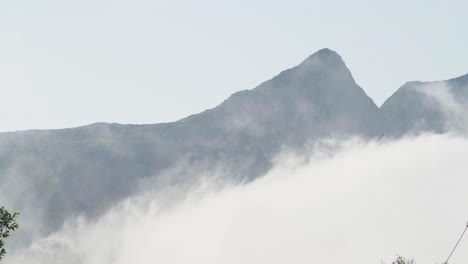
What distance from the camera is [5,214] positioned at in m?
35.7

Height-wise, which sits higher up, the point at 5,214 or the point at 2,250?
the point at 5,214

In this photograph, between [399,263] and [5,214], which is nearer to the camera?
[5,214]

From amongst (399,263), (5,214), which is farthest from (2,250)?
(399,263)

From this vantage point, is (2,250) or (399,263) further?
(399,263)

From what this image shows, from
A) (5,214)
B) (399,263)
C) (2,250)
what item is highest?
(5,214)

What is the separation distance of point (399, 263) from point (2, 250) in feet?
256

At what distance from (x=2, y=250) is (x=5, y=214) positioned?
2.55 m

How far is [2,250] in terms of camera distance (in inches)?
1369

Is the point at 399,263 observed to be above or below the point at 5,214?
below

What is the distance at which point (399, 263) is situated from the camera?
94375 millimetres

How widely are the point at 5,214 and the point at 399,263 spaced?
78.0 metres

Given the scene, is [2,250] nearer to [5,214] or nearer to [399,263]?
[5,214]

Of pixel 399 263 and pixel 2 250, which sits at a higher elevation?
pixel 2 250
